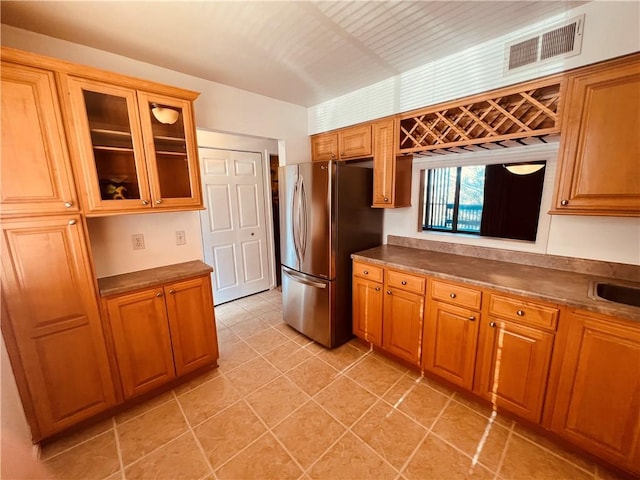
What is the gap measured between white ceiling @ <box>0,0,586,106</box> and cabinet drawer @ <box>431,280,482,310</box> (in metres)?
1.64

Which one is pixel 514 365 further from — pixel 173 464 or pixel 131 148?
pixel 131 148

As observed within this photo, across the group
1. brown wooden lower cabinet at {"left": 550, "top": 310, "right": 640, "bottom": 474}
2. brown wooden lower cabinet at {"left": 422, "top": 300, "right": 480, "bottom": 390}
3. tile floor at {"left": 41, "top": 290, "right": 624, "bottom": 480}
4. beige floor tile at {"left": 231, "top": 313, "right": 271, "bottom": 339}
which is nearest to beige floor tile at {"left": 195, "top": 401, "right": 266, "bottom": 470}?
tile floor at {"left": 41, "top": 290, "right": 624, "bottom": 480}

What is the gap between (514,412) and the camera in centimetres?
166

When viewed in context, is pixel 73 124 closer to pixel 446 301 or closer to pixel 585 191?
pixel 446 301

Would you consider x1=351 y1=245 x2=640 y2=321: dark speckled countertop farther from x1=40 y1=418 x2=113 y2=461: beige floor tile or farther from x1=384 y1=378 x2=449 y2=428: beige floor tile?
x1=40 y1=418 x2=113 y2=461: beige floor tile

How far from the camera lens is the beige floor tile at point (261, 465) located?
141cm

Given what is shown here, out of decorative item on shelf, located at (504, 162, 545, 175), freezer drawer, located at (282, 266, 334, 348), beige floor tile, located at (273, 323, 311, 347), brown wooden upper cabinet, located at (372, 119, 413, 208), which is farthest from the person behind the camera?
beige floor tile, located at (273, 323, 311, 347)

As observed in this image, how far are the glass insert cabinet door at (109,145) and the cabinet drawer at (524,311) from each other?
2370mm

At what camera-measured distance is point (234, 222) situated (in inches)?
139

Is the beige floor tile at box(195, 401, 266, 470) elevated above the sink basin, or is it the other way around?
the sink basin

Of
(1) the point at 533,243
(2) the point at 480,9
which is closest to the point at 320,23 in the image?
(2) the point at 480,9

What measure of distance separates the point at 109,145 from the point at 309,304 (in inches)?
77.9

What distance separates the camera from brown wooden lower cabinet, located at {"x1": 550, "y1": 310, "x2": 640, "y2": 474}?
127 centimetres

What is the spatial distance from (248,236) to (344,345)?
201 cm
